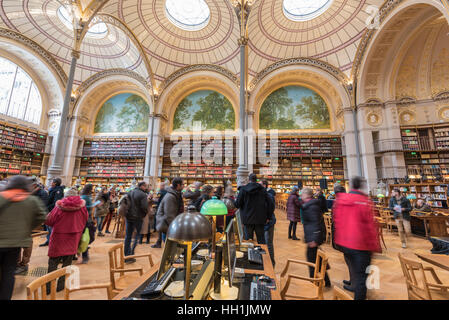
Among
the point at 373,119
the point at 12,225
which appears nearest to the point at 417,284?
the point at 12,225

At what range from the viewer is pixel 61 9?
1139 centimetres

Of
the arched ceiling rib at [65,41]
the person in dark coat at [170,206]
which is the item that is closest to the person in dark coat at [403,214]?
the person in dark coat at [170,206]

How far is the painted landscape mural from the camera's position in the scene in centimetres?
1407

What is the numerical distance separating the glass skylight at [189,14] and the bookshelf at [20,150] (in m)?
11.8

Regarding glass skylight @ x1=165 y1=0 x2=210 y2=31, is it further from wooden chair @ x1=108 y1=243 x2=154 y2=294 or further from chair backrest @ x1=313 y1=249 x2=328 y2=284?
chair backrest @ x1=313 y1=249 x2=328 y2=284

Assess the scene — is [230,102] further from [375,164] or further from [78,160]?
[78,160]

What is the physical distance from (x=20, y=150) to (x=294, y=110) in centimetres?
1791

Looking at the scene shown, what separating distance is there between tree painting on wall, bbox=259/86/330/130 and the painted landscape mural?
2.57m

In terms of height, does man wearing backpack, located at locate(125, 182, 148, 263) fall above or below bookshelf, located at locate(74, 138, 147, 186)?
below

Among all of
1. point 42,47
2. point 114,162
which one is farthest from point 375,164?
point 42,47

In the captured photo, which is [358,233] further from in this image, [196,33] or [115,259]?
[196,33]

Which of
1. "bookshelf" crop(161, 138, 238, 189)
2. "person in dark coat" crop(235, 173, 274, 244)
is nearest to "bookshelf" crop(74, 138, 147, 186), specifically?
"bookshelf" crop(161, 138, 238, 189)

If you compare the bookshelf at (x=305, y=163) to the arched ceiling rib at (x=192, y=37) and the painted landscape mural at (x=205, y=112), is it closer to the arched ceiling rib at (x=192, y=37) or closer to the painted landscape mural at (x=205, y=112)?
the painted landscape mural at (x=205, y=112)

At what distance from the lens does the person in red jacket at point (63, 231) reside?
2.27m
